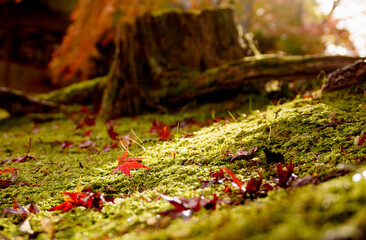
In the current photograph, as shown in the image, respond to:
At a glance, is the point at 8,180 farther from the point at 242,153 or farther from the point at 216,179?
the point at 242,153

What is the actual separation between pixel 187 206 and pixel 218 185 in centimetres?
27

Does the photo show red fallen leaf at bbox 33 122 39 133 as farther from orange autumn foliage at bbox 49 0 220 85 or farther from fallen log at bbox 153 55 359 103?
orange autumn foliage at bbox 49 0 220 85

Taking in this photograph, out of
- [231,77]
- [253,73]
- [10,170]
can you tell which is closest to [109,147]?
[10,170]

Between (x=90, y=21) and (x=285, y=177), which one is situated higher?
(x=90, y=21)

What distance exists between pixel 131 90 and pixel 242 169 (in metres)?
3.35

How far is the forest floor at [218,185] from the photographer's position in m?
0.65

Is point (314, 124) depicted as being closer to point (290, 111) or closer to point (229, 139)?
point (290, 111)

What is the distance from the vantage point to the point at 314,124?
5.64 ft

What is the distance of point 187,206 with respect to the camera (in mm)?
1047

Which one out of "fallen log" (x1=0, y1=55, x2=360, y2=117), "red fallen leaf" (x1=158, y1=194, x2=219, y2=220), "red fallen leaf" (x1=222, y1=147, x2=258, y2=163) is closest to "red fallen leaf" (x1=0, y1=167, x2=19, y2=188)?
"red fallen leaf" (x1=158, y1=194, x2=219, y2=220)

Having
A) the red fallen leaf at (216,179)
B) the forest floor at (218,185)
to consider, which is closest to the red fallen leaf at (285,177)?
the forest floor at (218,185)

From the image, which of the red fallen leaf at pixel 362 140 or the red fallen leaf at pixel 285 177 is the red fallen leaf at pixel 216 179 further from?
the red fallen leaf at pixel 362 140

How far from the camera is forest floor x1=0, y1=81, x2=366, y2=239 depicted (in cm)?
65

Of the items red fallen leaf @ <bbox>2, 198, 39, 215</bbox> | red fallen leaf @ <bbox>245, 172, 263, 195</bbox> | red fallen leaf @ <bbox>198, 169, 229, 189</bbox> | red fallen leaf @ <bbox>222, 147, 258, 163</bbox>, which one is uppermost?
red fallen leaf @ <bbox>245, 172, 263, 195</bbox>
